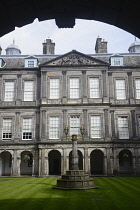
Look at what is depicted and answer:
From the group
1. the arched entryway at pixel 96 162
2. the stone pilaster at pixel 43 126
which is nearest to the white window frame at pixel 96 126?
the arched entryway at pixel 96 162

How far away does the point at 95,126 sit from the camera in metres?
29.2

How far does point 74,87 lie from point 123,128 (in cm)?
774

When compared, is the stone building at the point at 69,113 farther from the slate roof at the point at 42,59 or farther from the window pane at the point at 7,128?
the slate roof at the point at 42,59

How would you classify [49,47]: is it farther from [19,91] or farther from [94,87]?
[94,87]

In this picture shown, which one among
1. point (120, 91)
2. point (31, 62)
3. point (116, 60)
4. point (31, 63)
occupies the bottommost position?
point (120, 91)

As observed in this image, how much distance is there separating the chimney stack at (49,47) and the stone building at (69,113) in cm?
496

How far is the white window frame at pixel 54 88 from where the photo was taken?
30.4m

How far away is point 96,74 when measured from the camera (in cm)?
3073

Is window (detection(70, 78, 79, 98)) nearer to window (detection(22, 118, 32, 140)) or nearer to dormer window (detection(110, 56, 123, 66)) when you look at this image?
dormer window (detection(110, 56, 123, 66))

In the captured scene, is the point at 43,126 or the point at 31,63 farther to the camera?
the point at 31,63

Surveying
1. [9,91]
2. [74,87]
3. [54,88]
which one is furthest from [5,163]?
[74,87]

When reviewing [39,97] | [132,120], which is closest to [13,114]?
[39,97]

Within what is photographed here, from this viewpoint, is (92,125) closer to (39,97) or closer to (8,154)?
(39,97)

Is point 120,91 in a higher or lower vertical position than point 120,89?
lower
